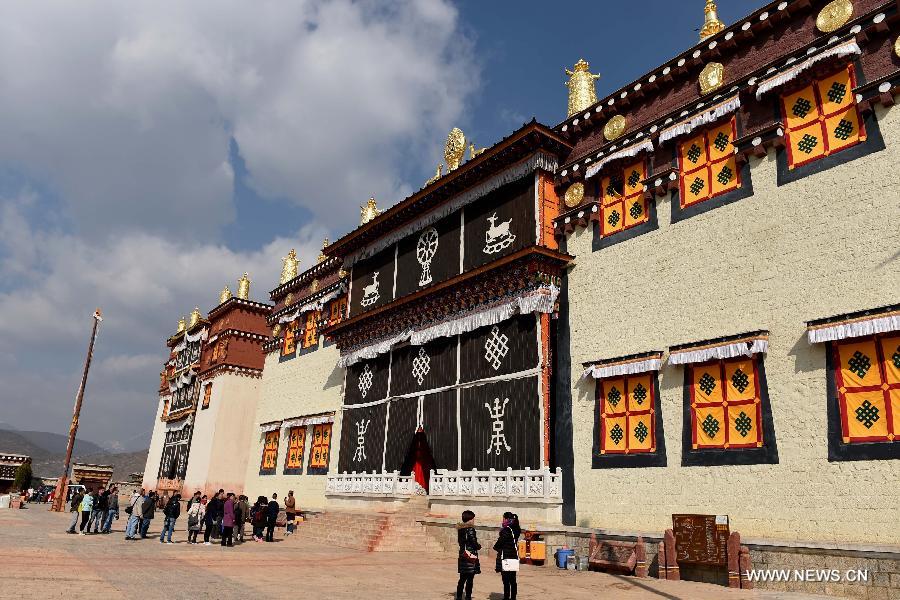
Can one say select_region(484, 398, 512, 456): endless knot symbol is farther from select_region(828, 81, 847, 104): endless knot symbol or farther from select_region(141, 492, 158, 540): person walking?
select_region(828, 81, 847, 104): endless knot symbol

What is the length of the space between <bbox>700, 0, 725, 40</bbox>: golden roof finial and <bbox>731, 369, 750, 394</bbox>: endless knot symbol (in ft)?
29.3

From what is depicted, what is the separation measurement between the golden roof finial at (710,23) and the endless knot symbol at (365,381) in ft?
53.5

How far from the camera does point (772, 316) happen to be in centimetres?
1272

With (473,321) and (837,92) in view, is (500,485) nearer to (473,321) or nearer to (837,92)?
(473,321)

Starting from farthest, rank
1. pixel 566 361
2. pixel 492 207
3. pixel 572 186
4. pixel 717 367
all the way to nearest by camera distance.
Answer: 1. pixel 492 207
2. pixel 572 186
3. pixel 566 361
4. pixel 717 367

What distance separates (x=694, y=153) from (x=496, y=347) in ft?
25.1

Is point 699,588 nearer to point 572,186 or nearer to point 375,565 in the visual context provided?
point 375,565

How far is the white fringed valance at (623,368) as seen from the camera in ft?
47.5

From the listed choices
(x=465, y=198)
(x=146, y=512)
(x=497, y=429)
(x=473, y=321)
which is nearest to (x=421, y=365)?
(x=473, y=321)

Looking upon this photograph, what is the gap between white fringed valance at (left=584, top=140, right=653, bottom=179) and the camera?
16.1 meters

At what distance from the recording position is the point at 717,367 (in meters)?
13.5

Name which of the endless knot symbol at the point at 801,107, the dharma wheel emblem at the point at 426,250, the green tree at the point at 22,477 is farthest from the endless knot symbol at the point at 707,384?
the green tree at the point at 22,477

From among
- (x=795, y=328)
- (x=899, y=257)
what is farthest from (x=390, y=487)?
(x=899, y=257)

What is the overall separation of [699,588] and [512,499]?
5.97 metres
